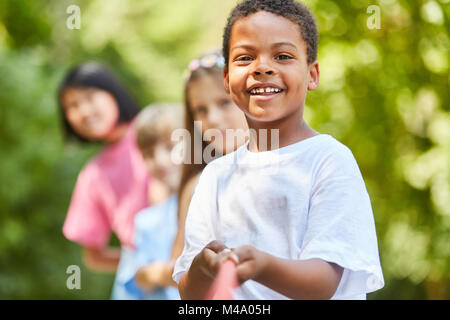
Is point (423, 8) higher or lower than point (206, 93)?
higher

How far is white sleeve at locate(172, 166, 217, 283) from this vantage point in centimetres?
106

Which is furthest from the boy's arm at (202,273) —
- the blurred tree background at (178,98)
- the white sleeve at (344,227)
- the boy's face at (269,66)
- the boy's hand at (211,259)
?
the blurred tree background at (178,98)

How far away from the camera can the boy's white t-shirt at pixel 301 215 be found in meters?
0.97

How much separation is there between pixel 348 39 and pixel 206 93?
1.70 meters

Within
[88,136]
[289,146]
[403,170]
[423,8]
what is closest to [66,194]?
[88,136]

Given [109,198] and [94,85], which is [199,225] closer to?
[109,198]

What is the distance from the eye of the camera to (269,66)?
103 centimetres

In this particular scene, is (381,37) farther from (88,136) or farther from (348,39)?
(88,136)

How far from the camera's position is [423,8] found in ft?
9.49

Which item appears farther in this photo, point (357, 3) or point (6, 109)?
point (6, 109)

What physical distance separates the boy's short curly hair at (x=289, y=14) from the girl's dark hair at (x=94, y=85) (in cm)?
206

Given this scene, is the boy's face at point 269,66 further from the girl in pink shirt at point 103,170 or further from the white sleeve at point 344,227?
the girl in pink shirt at point 103,170

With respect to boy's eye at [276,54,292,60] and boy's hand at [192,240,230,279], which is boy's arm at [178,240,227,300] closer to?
boy's hand at [192,240,230,279]

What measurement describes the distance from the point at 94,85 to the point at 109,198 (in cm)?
56
